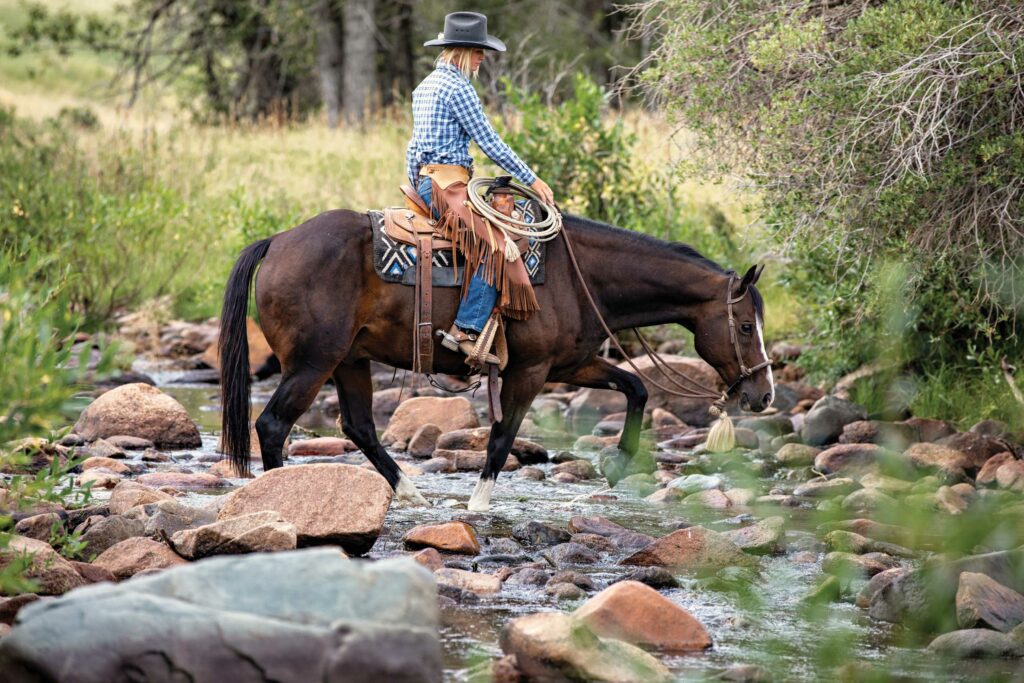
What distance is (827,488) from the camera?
27.4 ft

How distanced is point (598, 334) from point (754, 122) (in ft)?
9.03

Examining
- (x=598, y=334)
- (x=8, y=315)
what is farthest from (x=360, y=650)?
(x=598, y=334)

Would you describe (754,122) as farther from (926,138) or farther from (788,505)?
(788,505)

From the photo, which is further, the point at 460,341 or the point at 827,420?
the point at 827,420

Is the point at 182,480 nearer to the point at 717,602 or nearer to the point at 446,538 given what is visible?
the point at 446,538

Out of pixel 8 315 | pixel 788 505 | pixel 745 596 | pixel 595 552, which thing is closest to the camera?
pixel 745 596

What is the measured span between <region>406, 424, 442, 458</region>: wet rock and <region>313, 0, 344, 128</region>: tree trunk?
1674 centimetres

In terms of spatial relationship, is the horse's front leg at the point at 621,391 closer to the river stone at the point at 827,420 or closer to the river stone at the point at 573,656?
the river stone at the point at 827,420

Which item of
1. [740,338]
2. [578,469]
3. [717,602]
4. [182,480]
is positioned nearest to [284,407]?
[182,480]

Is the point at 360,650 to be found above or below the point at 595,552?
above

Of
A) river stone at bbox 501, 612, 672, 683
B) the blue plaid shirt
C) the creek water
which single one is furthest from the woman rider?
river stone at bbox 501, 612, 672, 683

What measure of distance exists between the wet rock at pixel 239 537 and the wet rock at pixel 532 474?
3.17 meters

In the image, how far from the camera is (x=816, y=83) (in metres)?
8.53

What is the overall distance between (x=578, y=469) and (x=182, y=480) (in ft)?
8.65
